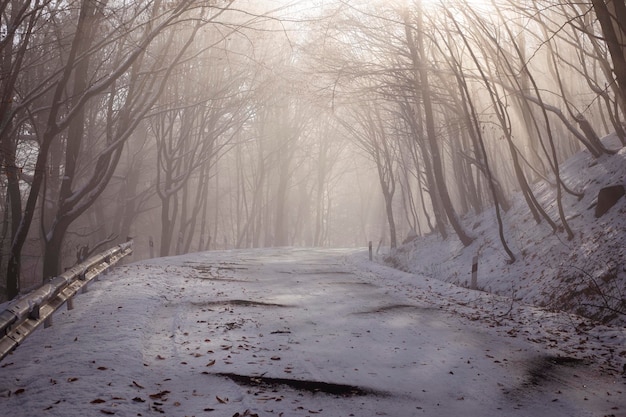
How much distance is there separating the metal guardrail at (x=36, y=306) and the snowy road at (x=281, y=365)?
313 millimetres

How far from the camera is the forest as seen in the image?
1007 cm

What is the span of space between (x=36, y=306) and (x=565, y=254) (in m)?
10.6

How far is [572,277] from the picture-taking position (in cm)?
994

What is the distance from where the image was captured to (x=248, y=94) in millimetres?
23781

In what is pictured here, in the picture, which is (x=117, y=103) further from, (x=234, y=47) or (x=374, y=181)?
(x=374, y=181)

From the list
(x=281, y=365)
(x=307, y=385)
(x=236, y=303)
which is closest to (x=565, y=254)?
(x=236, y=303)

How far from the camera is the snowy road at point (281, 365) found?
14.3 feet

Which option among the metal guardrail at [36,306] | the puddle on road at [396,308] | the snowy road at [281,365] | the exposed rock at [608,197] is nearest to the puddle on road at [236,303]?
the snowy road at [281,365]

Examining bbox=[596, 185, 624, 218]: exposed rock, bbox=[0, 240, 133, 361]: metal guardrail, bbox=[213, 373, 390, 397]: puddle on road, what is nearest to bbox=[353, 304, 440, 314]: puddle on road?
bbox=[213, 373, 390, 397]: puddle on road

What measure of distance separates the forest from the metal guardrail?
2.12 metres

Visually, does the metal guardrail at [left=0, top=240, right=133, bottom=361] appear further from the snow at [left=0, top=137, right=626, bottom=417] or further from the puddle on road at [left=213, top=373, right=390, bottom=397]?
the puddle on road at [left=213, top=373, right=390, bottom=397]

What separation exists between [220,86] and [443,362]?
19161 mm

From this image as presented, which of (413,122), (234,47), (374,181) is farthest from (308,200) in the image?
(413,122)

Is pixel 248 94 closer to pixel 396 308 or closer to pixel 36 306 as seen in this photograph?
pixel 396 308
